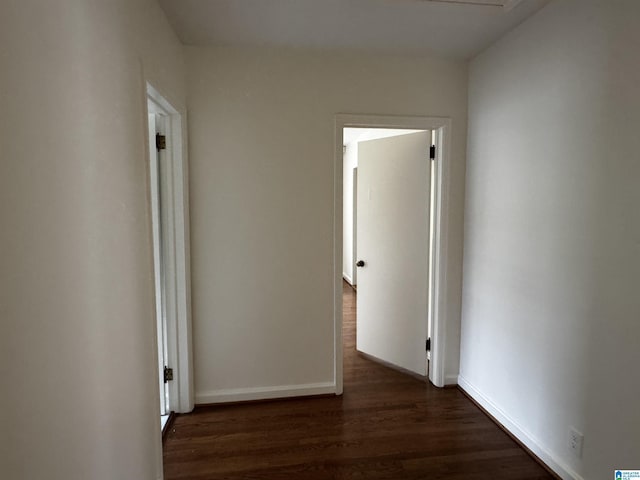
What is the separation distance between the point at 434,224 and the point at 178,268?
6.20 ft

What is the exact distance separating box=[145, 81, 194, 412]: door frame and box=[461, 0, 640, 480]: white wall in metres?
2.03

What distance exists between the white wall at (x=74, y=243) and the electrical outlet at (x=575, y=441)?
2077mm

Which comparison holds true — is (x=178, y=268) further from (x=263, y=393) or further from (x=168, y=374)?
(x=263, y=393)

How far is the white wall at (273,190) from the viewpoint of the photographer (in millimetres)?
2475

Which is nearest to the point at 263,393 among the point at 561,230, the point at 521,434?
the point at 521,434

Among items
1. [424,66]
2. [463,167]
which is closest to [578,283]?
[463,167]

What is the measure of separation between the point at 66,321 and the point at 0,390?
0.27 metres

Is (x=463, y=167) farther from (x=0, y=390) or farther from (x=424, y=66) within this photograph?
(x=0, y=390)

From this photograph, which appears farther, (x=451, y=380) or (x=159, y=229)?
(x=451, y=380)

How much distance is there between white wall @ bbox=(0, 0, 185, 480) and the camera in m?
0.82

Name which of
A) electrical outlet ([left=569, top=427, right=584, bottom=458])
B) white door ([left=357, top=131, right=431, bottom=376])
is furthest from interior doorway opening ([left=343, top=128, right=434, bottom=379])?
electrical outlet ([left=569, top=427, right=584, bottom=458])

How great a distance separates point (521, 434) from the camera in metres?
2.21

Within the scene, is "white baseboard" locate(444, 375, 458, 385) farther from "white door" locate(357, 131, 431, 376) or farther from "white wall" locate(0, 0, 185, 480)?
"white wall" locate(0, 0, 185, 480)

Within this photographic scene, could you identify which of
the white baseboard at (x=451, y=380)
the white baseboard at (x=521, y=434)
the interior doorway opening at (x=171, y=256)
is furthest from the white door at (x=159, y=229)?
the white baseboard at (x=521, y=434)
